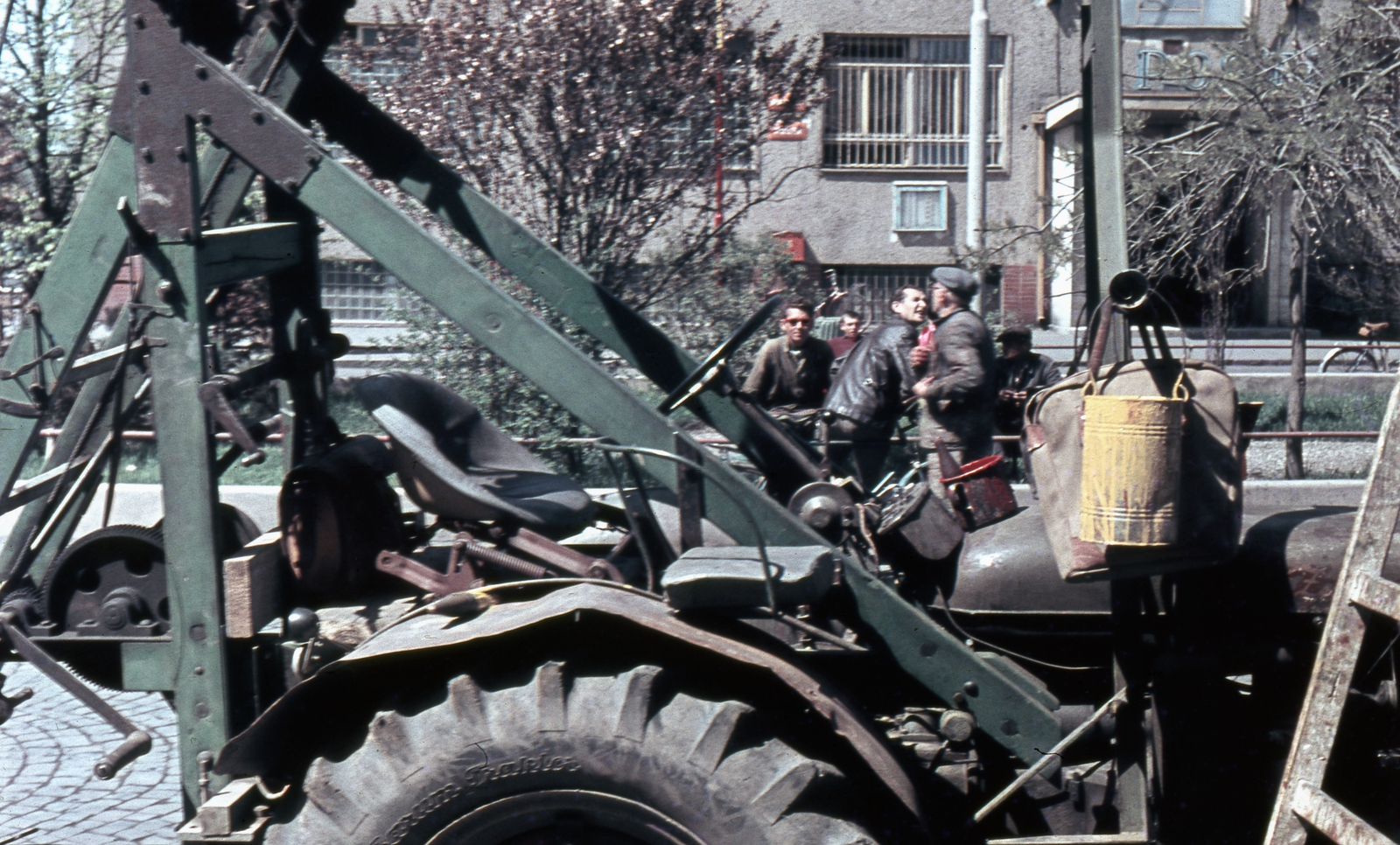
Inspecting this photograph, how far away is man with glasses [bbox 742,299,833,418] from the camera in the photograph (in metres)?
9.45

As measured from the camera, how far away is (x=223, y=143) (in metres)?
2.82

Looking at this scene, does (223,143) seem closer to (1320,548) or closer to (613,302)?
(613,302)

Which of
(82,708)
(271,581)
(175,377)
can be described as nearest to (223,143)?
(175,377)

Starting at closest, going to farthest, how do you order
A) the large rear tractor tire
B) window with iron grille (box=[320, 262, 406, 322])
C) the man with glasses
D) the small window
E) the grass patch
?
1. the large rear tractor tire
2. the man with glasses
3. the grass patch
4. window with iron grille (box=[320, 262, 406, 322])
5. the small window

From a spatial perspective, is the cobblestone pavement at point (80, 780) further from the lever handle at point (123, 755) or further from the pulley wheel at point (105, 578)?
the lever handle at point (123, 755)

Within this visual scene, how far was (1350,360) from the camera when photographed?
794 inches

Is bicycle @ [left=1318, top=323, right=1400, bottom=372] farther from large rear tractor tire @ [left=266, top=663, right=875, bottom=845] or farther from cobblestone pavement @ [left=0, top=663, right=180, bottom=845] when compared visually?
large rear tractor tire @ [left=266, top=663, right=875, bottom=845]

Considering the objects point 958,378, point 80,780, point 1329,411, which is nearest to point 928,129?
point 1329,411

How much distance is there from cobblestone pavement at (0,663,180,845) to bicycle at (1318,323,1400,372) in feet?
58.0

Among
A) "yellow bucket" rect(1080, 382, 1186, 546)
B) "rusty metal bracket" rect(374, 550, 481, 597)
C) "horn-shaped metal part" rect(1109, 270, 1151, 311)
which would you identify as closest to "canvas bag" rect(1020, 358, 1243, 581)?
"yellow bucket" rect(1080, 382, 1186, 546)

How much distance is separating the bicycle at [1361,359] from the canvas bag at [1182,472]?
17.9m

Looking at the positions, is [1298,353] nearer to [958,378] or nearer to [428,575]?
[958,378]

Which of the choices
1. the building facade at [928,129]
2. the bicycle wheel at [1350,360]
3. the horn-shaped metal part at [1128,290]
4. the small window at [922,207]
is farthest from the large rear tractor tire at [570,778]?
the small window at [922,207]

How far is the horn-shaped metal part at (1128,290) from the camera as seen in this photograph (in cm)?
265
